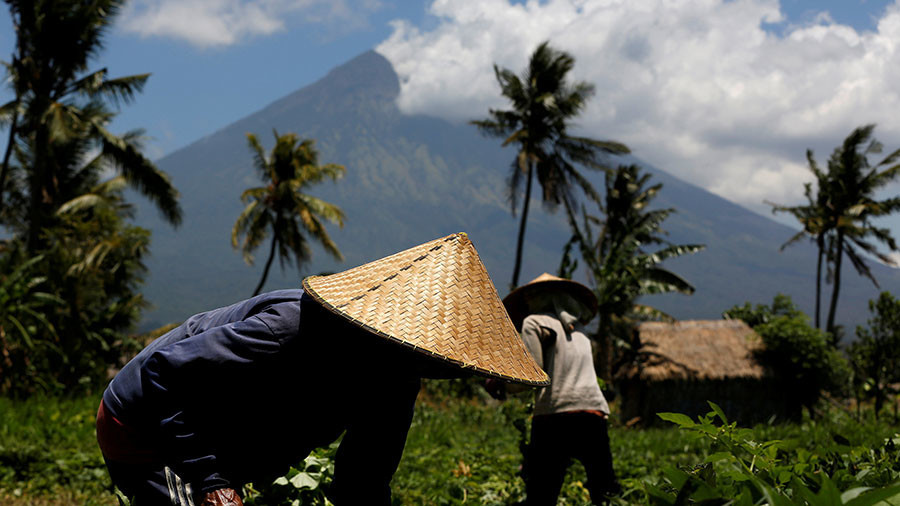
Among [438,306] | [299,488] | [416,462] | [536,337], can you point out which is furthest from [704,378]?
[438,306]

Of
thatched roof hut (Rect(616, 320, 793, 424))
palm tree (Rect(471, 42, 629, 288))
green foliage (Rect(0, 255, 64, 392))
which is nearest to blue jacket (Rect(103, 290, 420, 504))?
green foliage (Rect(0, 255, 64, 392))

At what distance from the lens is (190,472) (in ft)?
5.90

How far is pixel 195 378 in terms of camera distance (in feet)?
5.90

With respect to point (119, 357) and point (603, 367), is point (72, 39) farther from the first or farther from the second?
point (603, 367)

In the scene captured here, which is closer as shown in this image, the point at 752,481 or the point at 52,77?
the point at 752,481

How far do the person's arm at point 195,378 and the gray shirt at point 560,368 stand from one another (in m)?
2.27

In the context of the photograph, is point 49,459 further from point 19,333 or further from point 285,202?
point 285,202

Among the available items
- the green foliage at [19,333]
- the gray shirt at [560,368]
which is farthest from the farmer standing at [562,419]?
the green foliage at [19,333]

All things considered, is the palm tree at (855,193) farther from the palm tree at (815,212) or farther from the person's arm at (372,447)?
the person's arm at (372,447)

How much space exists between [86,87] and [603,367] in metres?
14.2

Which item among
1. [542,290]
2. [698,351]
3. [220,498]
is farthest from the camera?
[698,351]

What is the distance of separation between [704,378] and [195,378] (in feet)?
47.3

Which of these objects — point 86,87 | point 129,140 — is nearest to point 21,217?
point 129,140

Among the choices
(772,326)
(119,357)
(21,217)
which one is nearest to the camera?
(119,357)
